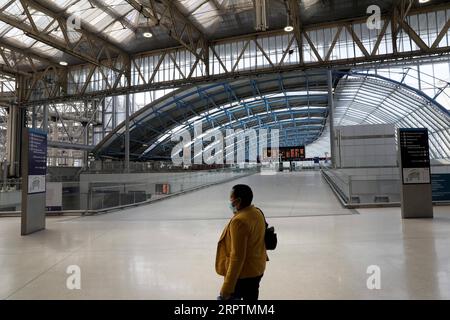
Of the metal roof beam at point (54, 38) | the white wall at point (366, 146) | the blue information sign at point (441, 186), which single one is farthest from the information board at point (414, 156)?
the white wall at point (366, 146)

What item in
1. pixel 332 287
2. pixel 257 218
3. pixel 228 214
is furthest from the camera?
pixel 228 214

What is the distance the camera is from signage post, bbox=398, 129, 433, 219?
1009 cm

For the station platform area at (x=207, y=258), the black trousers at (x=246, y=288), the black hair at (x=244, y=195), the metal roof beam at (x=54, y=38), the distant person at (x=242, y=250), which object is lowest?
the station platform area at (x=207, y=258)

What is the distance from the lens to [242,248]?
280cm

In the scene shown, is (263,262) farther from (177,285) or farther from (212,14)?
(212,14)

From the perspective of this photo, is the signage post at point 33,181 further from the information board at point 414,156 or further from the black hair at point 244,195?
the information board at point 414,156

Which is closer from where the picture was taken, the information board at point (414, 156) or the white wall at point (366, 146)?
the information board at point (414, 156)

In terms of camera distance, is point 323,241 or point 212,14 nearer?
point 323,241

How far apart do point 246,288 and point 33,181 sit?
8.37m

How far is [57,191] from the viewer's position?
1264cm

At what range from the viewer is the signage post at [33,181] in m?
8.98

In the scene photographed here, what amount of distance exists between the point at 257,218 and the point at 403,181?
29.6 ft

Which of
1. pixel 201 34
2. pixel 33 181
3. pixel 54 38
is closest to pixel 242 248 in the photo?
pixel 33 181
